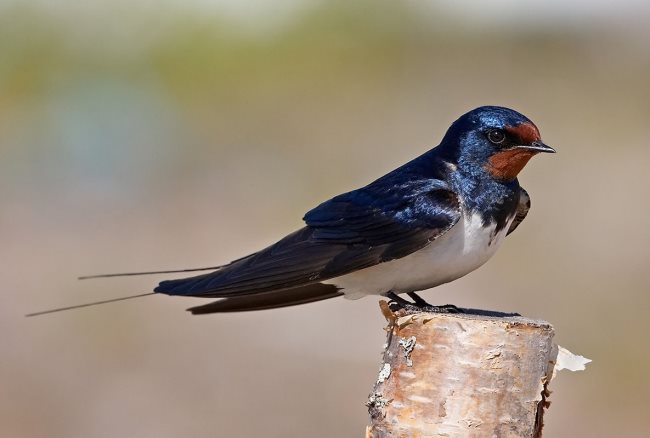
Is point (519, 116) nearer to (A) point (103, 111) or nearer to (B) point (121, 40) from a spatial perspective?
(A) point (103, 111)

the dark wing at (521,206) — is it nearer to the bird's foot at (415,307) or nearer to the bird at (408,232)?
the bird at (408,232)

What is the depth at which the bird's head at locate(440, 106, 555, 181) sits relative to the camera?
2.88 meters

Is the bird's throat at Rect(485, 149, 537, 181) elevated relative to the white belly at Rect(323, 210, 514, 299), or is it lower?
elevated

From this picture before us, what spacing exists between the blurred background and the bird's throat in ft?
7.83

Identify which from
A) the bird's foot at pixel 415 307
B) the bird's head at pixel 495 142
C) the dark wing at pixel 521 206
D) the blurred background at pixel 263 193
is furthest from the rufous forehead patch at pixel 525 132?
the blurred background at pixel 263 193

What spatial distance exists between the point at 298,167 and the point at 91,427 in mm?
4523

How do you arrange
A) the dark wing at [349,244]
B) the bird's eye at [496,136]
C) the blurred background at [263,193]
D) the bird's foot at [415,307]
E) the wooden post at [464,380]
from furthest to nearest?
the blurred background at [263,193] < the bird's eye at [496,136] < the dark wing at [349,244] < the bird's foot at [415,307] < the wooden post at [464,380]

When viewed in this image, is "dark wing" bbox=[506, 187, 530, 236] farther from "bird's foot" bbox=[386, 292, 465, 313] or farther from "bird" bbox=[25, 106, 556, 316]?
"bird's foot" bbox=[386, 292, 465, 313]

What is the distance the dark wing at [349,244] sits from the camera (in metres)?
2.81

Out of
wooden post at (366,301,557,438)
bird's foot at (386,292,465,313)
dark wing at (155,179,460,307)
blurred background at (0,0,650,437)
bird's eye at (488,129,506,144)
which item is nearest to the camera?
wooden post at (366,301,557,438)

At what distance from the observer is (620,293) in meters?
7.21

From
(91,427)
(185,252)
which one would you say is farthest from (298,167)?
(91,427)

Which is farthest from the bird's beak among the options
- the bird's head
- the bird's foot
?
the bird's foot

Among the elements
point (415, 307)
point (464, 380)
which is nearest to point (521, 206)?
point (415, 307)
